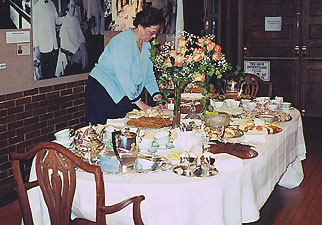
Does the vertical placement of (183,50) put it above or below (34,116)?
above

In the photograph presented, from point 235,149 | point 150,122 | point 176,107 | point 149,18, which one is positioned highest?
point 149,18

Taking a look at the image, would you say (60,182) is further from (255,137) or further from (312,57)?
(312,57)

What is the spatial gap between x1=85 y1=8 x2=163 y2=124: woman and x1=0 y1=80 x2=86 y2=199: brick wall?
43 centimetres

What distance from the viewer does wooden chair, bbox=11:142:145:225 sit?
6.80ft

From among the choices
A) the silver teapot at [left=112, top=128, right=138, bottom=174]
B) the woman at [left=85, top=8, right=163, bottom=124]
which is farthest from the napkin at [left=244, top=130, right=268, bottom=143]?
the woman at [left=85, top=8, right=163, bottom=124]

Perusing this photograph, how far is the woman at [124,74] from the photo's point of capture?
4062mm

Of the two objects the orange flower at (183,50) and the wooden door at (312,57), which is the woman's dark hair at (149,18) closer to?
the orange flower at (183,50)

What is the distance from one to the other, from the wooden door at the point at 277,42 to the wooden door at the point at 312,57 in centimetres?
13

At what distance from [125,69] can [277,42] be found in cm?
505

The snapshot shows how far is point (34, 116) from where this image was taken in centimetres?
450

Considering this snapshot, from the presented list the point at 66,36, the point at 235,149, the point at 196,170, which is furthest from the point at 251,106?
the point at 66,36

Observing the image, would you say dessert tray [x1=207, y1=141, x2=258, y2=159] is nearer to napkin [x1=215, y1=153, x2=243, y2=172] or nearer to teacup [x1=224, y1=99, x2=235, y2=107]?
napkin [x1=215, y1=153, x2=243, y2=172]

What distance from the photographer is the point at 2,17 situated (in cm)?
402

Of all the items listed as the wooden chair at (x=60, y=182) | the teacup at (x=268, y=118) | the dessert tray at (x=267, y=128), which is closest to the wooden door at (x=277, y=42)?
the teacup at (x=268, y=118)
